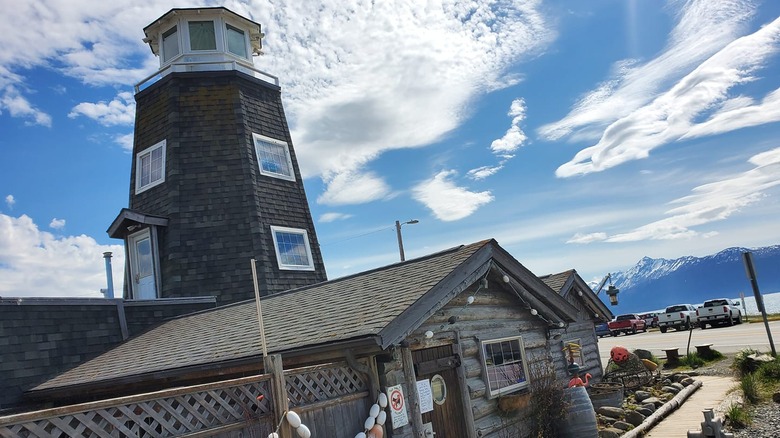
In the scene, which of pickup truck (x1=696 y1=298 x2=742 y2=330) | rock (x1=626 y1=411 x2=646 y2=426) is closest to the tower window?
rock (x1=626 y1=411 x2=646 y2=426)

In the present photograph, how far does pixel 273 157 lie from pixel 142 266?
560cm

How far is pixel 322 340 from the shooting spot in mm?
7672

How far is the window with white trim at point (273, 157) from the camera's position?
19.3m

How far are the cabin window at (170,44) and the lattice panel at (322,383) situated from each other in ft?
54.8

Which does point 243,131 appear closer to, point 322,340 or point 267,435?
point 322,340

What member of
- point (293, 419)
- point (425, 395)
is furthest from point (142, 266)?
point (293, 419)

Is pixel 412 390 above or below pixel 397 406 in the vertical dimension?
above

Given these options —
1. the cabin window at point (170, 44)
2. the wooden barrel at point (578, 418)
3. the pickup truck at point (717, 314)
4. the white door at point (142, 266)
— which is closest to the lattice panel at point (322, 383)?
the wooden barrel at point (578, 418)

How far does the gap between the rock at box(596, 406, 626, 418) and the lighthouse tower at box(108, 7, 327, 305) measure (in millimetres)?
9691

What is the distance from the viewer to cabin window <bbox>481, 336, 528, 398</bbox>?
10.4 m

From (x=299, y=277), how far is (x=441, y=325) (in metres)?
9.89

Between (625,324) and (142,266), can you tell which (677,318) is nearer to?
(625,324)

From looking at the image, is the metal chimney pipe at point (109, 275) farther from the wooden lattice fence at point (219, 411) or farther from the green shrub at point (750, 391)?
the green shrub at point (750, 391)

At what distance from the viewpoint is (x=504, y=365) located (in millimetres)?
10867
